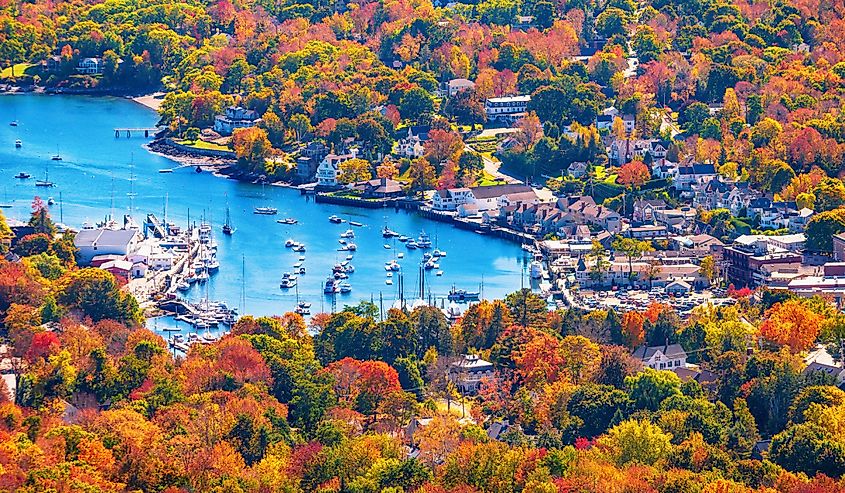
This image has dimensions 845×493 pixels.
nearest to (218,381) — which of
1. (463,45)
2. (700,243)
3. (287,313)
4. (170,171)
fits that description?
(287,313)

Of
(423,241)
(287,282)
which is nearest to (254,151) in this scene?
(423,241)

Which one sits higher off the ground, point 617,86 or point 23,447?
point 617,86

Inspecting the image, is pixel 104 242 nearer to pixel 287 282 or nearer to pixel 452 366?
pixel 287 282

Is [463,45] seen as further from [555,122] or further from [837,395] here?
[837,395]

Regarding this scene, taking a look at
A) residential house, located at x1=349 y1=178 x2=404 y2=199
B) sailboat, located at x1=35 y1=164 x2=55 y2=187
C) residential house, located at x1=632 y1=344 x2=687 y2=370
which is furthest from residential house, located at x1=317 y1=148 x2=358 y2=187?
residential house, located at x1=632 y1=344 x2=687 y2=370

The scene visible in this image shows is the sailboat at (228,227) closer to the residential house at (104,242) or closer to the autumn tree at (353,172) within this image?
the residential house at (104,242)

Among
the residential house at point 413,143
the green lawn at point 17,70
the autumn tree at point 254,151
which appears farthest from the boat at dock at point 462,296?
the green lawn at point 17,70
